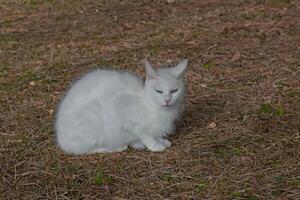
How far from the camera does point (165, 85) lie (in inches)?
158

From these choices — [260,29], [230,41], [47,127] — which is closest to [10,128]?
[47,127]

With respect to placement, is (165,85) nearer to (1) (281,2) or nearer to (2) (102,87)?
(2) (102,87)

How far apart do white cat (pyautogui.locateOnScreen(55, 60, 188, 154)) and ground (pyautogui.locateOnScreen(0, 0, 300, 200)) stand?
108 millimetres

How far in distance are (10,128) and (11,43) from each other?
2.70m

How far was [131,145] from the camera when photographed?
4.30m

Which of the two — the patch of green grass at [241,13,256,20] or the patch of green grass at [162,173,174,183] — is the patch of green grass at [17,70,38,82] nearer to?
the patch of green grass at [162,173,174,183]

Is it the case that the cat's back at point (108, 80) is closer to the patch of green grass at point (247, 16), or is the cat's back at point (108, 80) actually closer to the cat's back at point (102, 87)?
the cat's back at point (102, 87)

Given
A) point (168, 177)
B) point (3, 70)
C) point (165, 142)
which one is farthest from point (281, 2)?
point (168, 177)

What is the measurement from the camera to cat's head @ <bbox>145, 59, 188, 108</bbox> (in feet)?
13.2

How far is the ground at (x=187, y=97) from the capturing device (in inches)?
149

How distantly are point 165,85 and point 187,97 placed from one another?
1234 mm

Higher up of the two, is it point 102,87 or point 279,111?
point 102,87

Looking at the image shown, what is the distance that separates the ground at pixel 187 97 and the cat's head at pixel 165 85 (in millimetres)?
424

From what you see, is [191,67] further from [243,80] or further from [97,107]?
[97,107]
